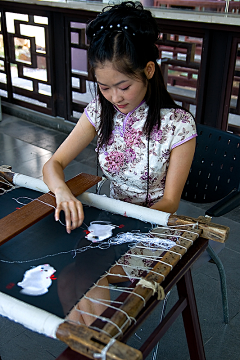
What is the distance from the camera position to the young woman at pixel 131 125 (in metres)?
1.16

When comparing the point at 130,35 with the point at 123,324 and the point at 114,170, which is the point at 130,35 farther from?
the point at 123,324

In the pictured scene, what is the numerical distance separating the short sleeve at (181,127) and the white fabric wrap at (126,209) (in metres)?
0.36

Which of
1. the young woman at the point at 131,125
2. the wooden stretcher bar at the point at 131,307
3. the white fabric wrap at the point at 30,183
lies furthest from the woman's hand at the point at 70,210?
the wooden stretcher bar at the point at 131,307

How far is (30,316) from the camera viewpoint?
2.43 feet

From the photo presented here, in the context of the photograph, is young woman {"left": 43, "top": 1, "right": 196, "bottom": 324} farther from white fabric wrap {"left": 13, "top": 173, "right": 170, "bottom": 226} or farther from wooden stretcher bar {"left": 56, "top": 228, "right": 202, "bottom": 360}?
wooden stretcher bar {"left": 56, "top": 228, "right": 202, "bottom": 360}

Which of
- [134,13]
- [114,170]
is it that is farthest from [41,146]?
[134,13]

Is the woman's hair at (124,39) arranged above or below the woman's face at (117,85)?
above

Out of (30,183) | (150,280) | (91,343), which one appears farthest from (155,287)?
(30,183)

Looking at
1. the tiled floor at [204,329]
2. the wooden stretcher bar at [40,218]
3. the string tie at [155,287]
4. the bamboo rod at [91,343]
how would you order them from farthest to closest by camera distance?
the tiled floor at [204,329] → the wooden stretcher bar at [40,218] → the string tie at [155,287] → the bamboo rod at [91,343]

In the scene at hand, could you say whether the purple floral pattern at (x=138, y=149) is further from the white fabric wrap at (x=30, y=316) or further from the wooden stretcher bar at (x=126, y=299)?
the white fabric wrap at (x=30, y=316)

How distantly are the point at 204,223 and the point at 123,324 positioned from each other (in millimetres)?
398

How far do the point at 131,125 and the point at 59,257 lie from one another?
0.66 m

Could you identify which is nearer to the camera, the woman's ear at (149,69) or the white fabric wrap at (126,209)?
the white fabric wrap at (126,209)

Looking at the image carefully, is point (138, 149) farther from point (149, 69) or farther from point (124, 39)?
point (124, 39)
